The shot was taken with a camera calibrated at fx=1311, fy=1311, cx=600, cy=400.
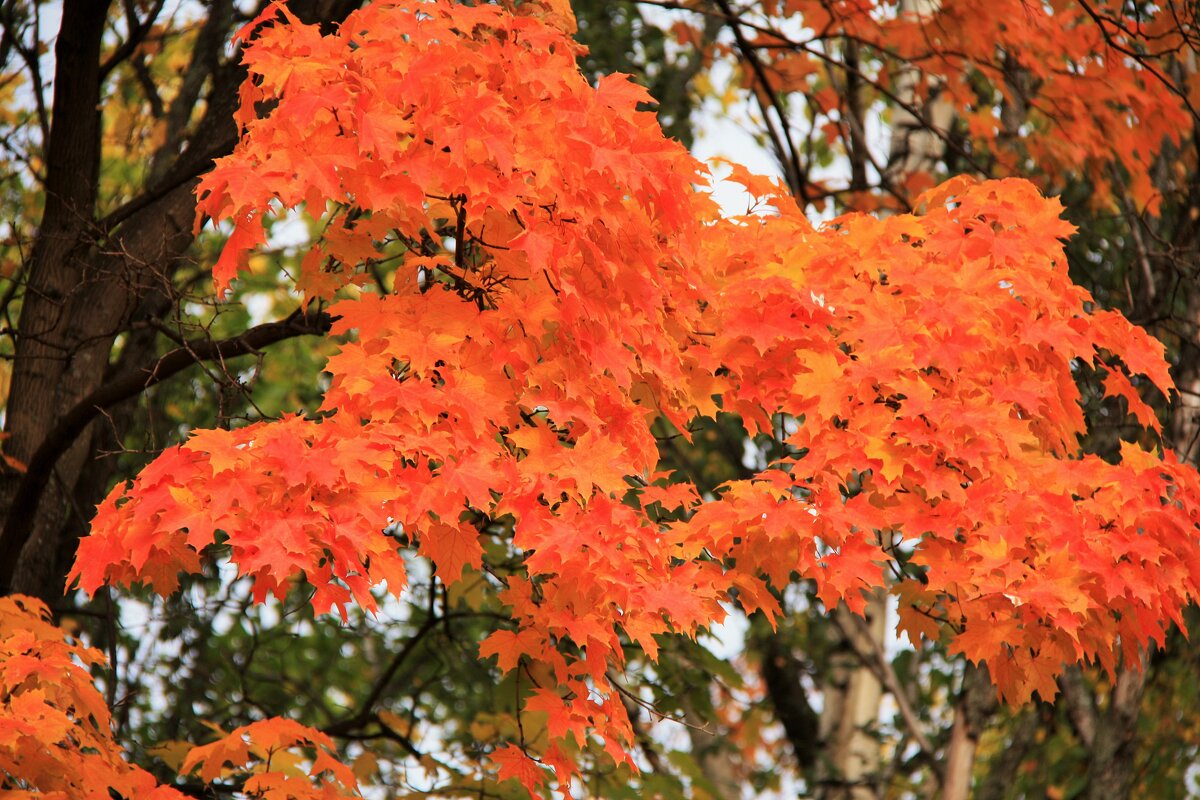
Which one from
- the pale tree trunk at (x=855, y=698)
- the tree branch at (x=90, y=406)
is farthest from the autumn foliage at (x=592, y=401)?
the pale tree trunk at (x=855, y=698)

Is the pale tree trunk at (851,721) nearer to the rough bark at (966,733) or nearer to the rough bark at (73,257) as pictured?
the rough bark at (966,733)

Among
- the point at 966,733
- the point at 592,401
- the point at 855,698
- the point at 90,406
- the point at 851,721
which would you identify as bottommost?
the point at 966,733

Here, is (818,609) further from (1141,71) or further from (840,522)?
(840,522)

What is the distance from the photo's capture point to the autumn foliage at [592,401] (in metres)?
3.24

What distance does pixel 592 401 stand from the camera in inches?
142

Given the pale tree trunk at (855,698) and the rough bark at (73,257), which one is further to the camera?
the pale tree trunk at (855,698)

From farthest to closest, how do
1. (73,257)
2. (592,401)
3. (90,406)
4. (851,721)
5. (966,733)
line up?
(851,721) < (966,733) < (73,257) < (90,406) < (592,401)

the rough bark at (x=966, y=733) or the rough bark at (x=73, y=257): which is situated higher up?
the rough bark at (x=73, y=257)

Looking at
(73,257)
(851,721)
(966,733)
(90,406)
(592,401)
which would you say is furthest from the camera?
(851,721)

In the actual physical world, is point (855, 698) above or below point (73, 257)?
below

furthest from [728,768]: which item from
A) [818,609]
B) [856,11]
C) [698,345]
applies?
[698,345]

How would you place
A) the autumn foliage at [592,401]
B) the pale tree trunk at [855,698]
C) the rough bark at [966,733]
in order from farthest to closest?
the pale tree trunk at [855,698] → the rough bark at [966,733] → the autumn foliage at [592,401]

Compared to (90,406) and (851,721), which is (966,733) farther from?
(90,406)

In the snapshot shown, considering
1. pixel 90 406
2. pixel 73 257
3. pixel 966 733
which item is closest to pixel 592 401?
pixel 90 406
